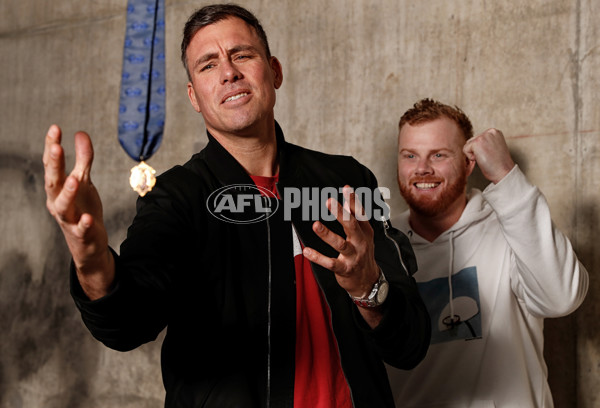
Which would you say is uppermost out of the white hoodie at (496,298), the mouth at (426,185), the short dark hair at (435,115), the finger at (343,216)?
the short dark hair at (435,115)

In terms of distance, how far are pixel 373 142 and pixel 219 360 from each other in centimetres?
201

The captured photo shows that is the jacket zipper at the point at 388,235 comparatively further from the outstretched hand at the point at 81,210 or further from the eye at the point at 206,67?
the outstretched hand at the point at 81,210

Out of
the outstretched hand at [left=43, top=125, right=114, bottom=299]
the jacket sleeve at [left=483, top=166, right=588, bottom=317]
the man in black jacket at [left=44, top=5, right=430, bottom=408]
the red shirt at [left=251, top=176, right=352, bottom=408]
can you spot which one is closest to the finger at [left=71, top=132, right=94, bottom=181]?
the outstretched hand at [left=43, top=125, right=114, bottom=299]

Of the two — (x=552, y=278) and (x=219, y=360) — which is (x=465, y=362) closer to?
(x=552, y=278)

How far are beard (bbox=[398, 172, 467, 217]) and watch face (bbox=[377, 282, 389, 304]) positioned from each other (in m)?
1.12

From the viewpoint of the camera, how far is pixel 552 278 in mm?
2088

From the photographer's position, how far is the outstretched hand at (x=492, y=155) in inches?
82.7

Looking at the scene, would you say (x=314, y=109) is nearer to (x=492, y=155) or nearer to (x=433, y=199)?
(x=433, y=199)

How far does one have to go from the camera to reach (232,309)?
4.33 ft

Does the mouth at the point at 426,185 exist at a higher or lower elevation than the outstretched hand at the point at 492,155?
lower

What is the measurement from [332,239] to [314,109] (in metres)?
2.17

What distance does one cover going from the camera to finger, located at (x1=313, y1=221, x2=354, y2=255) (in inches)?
46.3

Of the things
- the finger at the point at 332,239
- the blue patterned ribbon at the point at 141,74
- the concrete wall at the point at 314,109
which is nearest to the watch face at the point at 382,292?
the finger at the point at 332,239

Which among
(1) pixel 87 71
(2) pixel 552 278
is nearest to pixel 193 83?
(2) pixel 552 278
